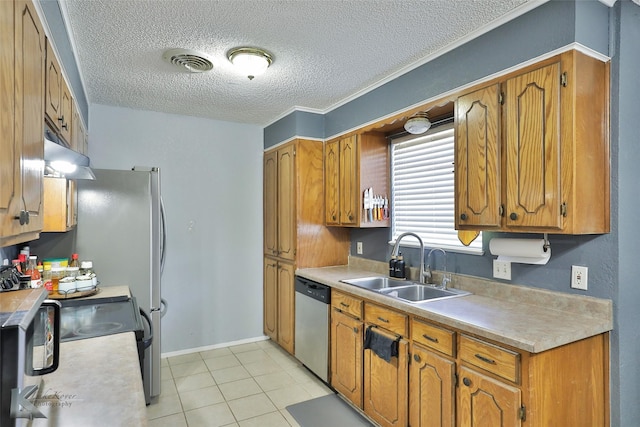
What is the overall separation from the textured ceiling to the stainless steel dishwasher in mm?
1720

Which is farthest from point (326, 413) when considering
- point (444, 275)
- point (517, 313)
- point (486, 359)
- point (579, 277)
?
point (579, 277)

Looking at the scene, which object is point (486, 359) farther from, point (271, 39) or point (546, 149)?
point (271, 39)

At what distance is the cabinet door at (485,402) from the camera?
1596 mm

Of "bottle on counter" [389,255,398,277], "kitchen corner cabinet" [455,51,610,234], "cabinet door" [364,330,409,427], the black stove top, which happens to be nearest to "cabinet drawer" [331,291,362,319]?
"cabinet door" [364,330,409,427]

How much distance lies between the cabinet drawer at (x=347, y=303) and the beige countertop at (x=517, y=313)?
0.15 meters

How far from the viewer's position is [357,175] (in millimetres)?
3242

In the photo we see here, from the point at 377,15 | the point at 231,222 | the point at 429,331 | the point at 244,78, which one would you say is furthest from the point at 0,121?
the point at 231,222

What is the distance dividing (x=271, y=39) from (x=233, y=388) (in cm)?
269

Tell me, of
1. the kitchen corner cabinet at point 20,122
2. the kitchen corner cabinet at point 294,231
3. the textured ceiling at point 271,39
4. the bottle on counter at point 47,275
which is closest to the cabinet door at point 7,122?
the kitchen corner cabinet at point 20,122

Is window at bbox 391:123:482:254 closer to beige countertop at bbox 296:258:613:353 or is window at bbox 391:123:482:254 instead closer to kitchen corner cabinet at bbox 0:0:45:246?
beige countertop at bbox 296:258:613:353

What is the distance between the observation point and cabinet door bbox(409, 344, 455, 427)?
6.26 ft

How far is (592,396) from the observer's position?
1782 mm

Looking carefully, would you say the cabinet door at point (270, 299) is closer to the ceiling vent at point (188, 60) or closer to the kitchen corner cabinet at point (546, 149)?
the ceiling vent at point (188, 60)

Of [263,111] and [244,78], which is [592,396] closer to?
[244,78]
